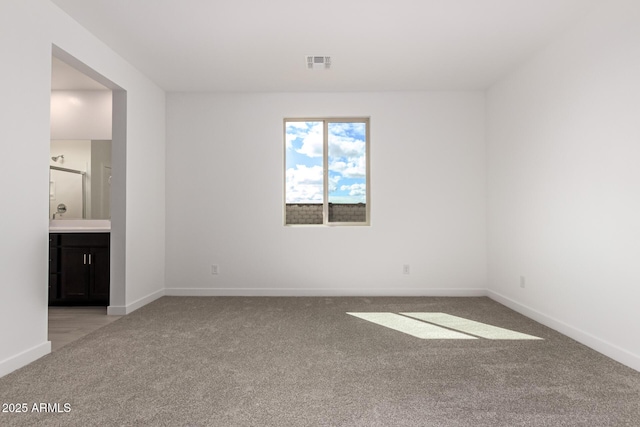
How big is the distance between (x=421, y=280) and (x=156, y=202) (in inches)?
138

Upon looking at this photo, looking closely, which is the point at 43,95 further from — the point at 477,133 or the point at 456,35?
the point at 477,133

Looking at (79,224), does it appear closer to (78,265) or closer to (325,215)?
(78,265)

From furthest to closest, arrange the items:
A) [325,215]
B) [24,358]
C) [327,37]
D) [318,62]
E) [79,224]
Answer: [325,215] → [79,224] → [318,62] → [327,37] → [24,358]

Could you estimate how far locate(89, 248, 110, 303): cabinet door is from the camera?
4.21m

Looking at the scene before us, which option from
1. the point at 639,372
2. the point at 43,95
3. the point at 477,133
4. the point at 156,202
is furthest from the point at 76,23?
the point at 639,372

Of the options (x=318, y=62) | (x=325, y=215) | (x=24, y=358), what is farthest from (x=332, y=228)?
(x=24, y=358)

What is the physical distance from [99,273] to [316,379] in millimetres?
3145

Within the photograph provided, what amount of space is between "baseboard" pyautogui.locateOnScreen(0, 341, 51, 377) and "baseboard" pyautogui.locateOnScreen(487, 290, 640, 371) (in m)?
4.02

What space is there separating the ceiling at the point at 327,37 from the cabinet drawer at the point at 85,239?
193cm

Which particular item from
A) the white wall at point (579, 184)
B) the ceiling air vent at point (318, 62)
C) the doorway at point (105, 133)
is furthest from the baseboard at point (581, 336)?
the doorway at point (105, 133)

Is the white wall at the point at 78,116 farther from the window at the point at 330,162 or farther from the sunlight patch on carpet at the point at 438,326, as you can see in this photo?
the sunlight patch on carpet at the point at 438,326

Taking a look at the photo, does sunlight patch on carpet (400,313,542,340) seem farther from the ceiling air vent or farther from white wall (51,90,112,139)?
white wall (51,90,112,139)

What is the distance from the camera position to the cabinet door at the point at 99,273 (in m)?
4.21

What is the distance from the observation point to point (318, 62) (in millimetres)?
3910
